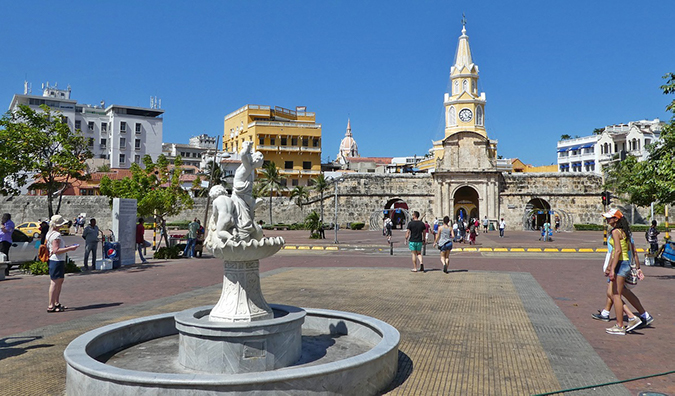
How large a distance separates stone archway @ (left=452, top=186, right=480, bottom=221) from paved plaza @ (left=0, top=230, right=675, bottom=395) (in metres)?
31.1

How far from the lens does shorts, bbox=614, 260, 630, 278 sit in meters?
6.94

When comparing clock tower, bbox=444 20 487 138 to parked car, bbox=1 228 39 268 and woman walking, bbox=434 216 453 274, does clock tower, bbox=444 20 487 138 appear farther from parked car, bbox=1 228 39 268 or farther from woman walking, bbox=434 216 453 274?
parked car, bbox=1 228 39 268

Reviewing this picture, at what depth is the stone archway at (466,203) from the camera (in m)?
47.2

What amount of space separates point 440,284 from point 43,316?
8223 millimetres

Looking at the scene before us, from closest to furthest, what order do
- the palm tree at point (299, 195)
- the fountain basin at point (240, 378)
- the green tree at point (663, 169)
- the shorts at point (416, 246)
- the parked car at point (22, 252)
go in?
1. the fountain basin at point (240, 378)
2. the green tree at point (663, 169)
3. the shorts at point (416, 246)
4. the parked car at point (22, 252)
5. the palm tree at point (299, 195)

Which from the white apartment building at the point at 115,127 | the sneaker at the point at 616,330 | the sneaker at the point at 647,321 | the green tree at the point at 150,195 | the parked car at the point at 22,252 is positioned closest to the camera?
the sneaker at the point at 616,330

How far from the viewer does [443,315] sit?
8.01m

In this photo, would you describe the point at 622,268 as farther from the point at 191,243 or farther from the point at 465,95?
the point at 465,95

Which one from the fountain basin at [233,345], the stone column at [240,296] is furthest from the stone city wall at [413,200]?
the fountain basin at [233,345]

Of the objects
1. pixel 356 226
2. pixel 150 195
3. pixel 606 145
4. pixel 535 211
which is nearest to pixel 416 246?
pixel 150 195

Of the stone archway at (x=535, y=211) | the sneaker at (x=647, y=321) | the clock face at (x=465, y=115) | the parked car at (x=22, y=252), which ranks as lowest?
the sneaker at (x=647, y=321)

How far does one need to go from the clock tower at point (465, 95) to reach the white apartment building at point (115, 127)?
147 ft

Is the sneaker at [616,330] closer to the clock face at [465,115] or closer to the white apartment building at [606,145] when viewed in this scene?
the clock face at [465,115]

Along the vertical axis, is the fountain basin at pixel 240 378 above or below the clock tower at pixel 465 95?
below
